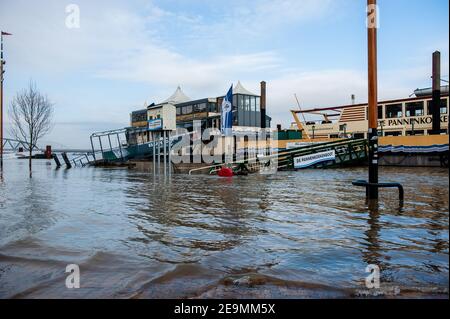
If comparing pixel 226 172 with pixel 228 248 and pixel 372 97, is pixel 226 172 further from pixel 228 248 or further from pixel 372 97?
pixel 228 248

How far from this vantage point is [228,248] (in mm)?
4633

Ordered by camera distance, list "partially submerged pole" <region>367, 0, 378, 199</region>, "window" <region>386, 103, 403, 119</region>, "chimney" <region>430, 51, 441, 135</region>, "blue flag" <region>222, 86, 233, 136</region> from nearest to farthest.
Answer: "partially submerged pole" <region>367, 0, 378, 199</region> < "blue flag" <region>222, 86, 233, 136</region> < "chimney" <region>430, 51, 441, 135</region> < "window" <region>386, 103, 403, 119</region>

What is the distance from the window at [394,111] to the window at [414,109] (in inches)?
17.2

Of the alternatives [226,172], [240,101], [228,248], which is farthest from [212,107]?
[228,248]

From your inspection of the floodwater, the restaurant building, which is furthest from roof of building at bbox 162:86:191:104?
the floodwater

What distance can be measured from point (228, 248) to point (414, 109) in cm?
2466

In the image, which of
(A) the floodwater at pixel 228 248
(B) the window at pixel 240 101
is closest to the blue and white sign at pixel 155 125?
(A) the floodwater at pixel 228 248

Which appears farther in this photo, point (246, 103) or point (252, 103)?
point (252, 103)

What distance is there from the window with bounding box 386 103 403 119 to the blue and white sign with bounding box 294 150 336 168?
26.6ft

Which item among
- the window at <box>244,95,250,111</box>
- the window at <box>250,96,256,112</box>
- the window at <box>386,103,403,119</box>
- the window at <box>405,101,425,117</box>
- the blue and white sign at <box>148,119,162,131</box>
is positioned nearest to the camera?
the blue and white sign at <box>148,119,162,131</box>

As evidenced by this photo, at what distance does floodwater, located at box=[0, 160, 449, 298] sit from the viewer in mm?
3244

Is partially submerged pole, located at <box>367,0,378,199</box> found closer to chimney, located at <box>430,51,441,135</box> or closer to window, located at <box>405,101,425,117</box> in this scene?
chimney, located at <box>430,51,441,135</box>

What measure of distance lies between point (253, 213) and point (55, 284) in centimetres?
423
